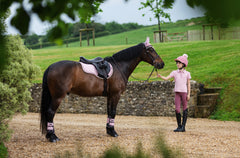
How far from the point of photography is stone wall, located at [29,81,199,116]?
1113cm

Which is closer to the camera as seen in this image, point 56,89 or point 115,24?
point 56,89

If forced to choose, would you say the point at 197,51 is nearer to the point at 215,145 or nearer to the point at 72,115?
the point at 72,115

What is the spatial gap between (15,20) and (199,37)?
3256 centimetres

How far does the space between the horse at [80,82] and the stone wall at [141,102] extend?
4.24m

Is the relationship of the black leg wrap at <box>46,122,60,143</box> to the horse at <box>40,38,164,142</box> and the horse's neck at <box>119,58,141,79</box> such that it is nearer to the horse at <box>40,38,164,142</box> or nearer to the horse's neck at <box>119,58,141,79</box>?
the horse at <box>40,38,164,142</box>

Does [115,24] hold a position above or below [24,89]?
above

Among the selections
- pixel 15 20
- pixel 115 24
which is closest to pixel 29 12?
pixel 15 20

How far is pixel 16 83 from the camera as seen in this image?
31.4 ft

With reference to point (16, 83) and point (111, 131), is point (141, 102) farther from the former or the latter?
point (111, 131)

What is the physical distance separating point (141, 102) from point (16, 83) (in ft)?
15.2

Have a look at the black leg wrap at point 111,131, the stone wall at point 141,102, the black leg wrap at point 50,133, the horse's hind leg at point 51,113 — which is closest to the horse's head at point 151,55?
the black leg wrap at point 111,131

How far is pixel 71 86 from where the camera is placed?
253 inches

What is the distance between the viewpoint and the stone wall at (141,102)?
11133 mm

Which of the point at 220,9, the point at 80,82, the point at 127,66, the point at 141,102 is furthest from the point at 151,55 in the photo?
the point at 220,9
